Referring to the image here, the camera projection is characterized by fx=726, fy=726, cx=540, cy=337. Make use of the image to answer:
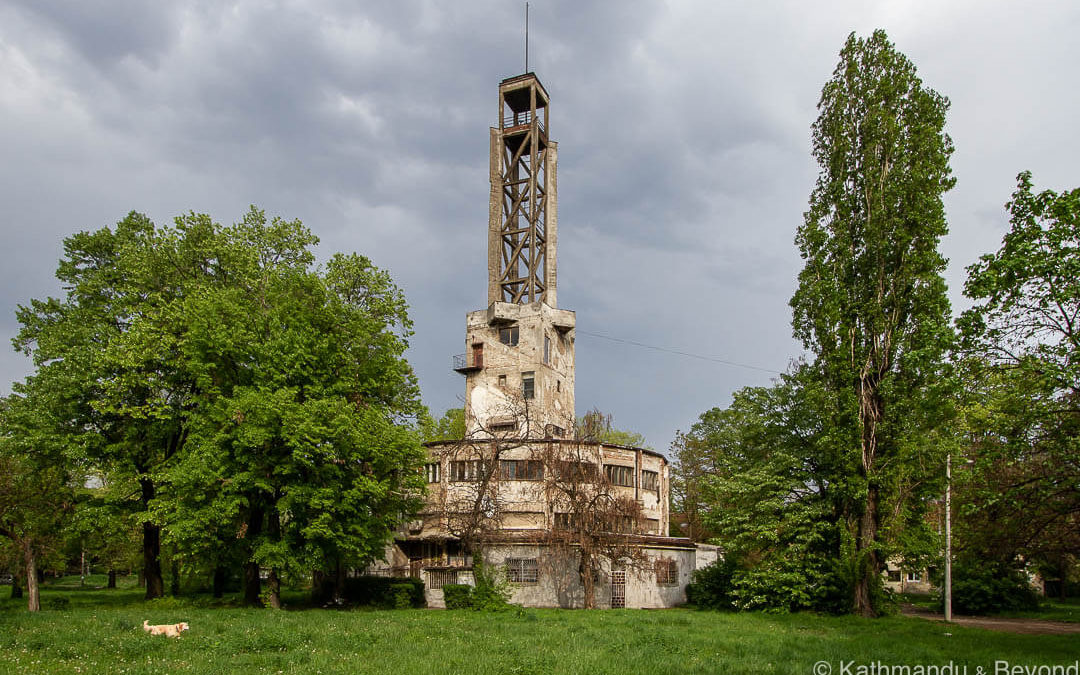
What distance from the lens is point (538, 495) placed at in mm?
40688

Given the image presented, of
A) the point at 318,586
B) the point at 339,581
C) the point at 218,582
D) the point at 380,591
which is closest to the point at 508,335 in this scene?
the point at 380,591

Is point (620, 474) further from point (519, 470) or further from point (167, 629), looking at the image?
point (167, 629)

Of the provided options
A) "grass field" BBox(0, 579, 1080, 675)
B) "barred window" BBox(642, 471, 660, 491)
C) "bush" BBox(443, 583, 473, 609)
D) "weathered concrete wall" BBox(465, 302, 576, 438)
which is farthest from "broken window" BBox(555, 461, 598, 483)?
"weathered concrete wall" BBox(465, 302, 576, 438)

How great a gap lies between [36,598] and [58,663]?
1838cm

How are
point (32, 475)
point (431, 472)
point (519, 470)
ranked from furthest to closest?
point (431, 472) → point (519, 470) → point (32, 475)

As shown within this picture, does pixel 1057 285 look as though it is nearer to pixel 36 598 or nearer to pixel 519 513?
pixel 519 513

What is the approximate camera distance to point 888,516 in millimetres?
30938

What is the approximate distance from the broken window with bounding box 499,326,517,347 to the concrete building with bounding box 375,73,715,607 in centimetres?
8

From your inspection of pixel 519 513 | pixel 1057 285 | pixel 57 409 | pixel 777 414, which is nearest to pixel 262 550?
pixel 57 409

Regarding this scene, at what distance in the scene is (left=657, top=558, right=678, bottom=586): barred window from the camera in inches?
1615

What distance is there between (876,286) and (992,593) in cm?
2037

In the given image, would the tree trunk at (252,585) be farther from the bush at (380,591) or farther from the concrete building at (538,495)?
the concrete building at (538,495)

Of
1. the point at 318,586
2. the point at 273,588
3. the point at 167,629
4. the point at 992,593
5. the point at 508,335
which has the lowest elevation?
the point at 992,593

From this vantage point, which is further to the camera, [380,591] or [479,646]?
[380,591]
